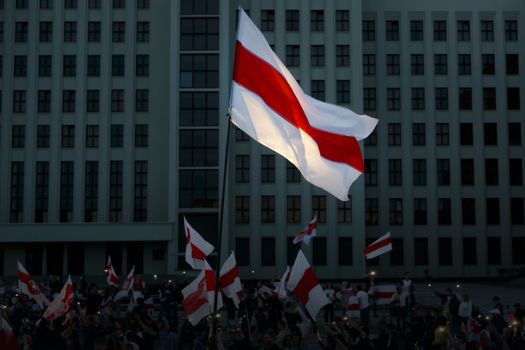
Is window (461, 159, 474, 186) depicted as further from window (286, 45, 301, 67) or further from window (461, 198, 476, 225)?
window (286, 45, 301, 67)

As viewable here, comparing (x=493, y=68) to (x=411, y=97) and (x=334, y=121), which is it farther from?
(x=334, y=121)

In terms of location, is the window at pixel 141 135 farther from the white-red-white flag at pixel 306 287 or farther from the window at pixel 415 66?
the white-red-white flag at pixel 306 287

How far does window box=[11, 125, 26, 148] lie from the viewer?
184 ft

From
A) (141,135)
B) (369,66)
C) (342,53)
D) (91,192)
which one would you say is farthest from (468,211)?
(91,192)

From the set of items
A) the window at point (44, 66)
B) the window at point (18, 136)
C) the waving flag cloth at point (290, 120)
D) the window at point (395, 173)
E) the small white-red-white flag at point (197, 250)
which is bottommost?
the small white-red-white flag at point (197, 250)

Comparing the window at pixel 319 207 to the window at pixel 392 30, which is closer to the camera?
the window at pixel 319 207

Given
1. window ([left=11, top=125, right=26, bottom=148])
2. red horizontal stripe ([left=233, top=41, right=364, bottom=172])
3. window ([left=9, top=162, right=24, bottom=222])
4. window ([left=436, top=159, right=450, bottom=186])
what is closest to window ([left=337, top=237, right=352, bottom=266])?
window ([left=436, top=159, right=450, bottom=186])

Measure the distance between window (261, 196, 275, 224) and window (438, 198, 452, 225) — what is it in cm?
1330

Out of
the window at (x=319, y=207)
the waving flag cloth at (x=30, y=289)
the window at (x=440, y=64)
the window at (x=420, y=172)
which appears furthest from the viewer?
the window at (x=440, y=64)

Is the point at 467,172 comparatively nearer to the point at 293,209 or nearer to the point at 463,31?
the point at 463,31

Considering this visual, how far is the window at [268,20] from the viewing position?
188 feet

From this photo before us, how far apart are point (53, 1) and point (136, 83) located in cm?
905

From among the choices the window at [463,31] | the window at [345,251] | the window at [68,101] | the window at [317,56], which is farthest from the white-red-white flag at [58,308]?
the window at [463,31]

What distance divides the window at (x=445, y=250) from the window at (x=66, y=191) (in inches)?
1101
